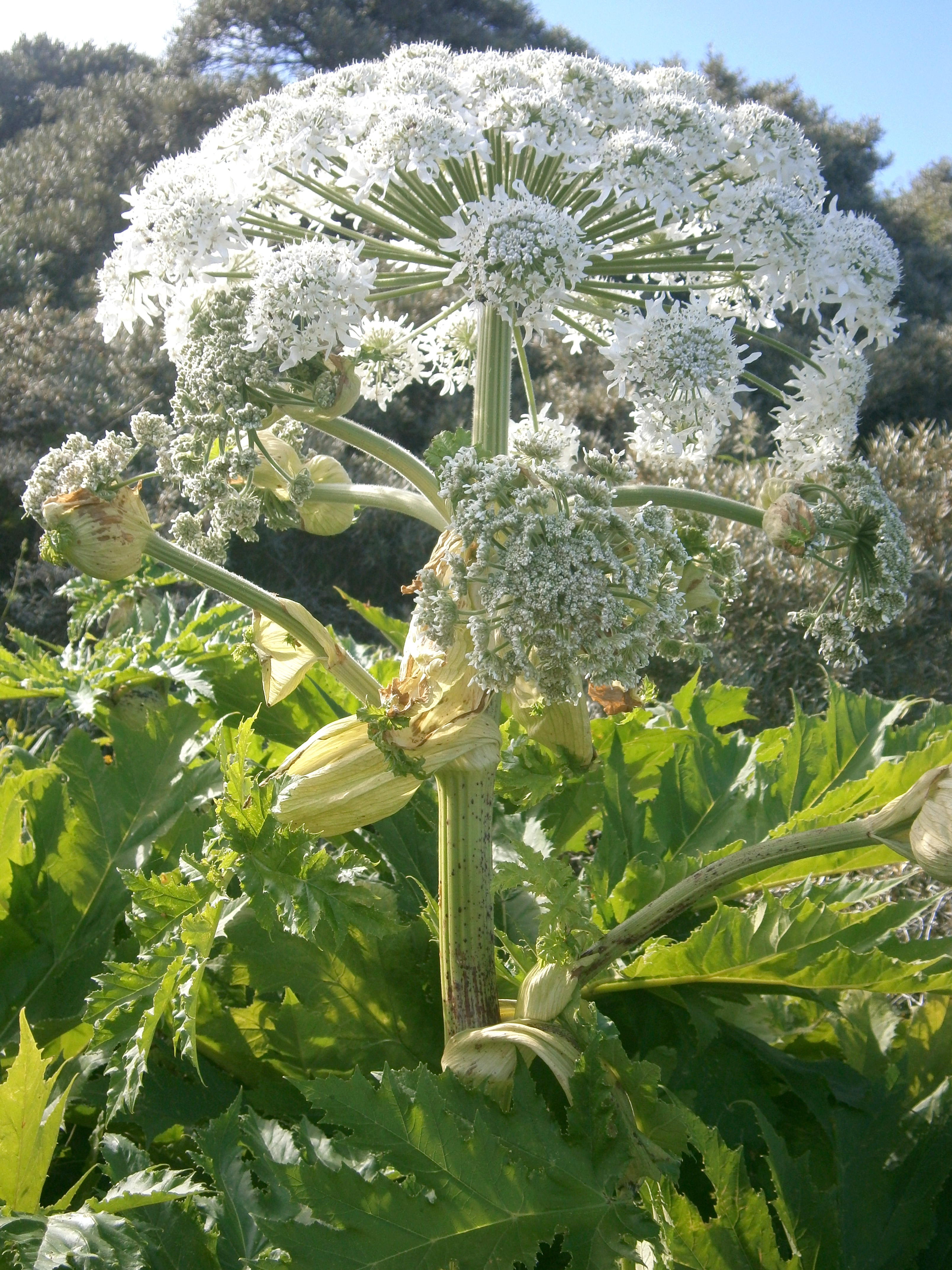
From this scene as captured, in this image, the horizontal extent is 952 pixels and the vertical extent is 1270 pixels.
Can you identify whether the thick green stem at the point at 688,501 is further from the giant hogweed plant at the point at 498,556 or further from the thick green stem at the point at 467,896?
the thick green stem at the point at 467,896

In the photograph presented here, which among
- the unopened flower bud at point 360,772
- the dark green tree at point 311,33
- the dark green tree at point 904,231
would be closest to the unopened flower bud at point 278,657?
the unopened flower bud at point 360,772

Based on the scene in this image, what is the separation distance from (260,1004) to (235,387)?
0.74 metres

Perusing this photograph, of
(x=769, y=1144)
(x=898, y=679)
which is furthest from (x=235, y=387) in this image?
(x=898, y=679)

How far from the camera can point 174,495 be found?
5.77 meters

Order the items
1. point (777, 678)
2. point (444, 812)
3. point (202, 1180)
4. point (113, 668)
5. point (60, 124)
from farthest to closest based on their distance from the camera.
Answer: point (60, 124) → point (777, 678) → point (113, 668) → point (202, 1180) → point (444, 812)

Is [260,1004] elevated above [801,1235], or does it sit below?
below

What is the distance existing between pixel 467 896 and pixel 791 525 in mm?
526

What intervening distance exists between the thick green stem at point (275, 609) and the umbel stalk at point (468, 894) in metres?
0.15

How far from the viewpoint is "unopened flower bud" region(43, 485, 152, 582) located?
988 millimetres

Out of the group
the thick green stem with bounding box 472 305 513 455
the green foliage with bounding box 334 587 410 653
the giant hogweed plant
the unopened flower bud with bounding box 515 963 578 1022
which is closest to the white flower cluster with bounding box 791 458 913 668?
the giant hogweed plant

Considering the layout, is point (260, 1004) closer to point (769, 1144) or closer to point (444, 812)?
point (444, 812)

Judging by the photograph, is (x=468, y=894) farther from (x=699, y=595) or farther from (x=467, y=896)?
(x=699, y=595)

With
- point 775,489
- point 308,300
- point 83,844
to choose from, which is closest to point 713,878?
point 775,489

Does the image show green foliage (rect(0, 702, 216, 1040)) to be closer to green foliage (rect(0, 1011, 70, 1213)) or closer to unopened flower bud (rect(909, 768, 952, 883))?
green foliage (rect(0, 1011, 70, 1213))
